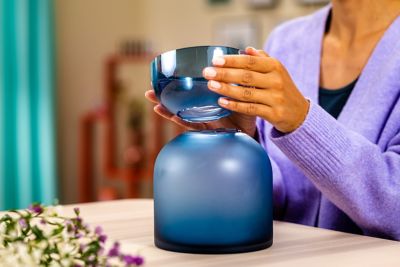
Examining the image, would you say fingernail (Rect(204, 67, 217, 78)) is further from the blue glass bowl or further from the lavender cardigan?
the lavender cardigan

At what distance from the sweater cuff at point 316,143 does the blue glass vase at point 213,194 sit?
6cm

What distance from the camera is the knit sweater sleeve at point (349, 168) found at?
1.07 m

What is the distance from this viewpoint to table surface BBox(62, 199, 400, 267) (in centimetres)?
92

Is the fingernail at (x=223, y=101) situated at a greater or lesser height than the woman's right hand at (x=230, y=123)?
greater

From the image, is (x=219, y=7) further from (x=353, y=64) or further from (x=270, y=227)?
(x=270, y=227)

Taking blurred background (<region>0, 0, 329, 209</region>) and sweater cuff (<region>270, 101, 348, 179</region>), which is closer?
sweater cuff (<region>270, 101, 348, 179</region>)

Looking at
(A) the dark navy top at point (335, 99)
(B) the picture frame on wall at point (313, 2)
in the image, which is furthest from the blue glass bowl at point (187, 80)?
(B) the picture frame on wall at point (313, 2)

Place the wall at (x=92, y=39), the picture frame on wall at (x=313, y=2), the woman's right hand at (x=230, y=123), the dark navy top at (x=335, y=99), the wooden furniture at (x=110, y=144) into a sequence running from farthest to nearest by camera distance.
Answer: the wall at (x=92, y=39), the wooden furniture at (x=110, y=144), the picture frame on wall at (x=313, y=2), the dark navy top at (x=335, y=99), the woman's right hand at (x=230, y=123)

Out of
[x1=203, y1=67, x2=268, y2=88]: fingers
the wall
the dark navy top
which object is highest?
[x1=203, y1=67, x2=268, y2=88]: fingers

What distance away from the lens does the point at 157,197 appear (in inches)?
40.5

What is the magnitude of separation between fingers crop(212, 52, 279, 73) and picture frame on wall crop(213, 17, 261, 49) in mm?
3230

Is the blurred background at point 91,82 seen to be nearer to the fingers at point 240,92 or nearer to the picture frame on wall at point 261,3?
the picture frame on wall at point 261,3

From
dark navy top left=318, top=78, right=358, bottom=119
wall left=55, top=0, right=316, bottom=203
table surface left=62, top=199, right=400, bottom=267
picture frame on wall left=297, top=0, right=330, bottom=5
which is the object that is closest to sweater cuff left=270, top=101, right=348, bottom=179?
table surface left=62, top=199, right=400, bottom=267

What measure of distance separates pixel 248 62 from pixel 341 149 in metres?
0.25
